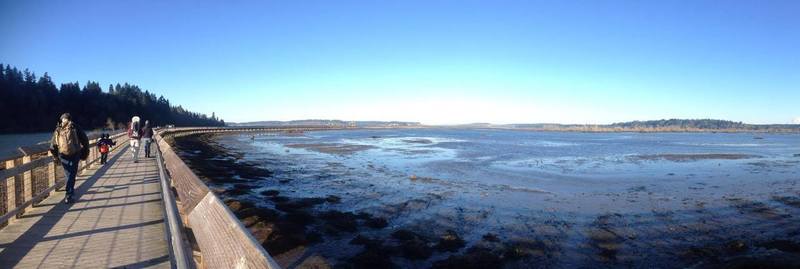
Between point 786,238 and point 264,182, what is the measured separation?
15867mm

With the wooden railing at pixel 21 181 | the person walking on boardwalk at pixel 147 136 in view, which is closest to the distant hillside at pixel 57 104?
the person walking on boardwalk at pixel 147 136

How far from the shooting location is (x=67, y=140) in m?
7.34

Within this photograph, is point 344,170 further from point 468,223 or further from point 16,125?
point 16,125

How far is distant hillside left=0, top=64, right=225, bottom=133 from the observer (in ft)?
205

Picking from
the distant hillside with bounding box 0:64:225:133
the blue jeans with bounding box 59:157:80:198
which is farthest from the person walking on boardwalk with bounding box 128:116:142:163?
the distant hillside with bounding box 0:64:225:133

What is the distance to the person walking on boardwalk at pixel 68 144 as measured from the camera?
7.31 m

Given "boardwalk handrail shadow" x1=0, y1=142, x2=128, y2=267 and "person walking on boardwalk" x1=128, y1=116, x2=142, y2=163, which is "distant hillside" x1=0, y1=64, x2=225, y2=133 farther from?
"boardwalk handrail shadow" x1=0, y1=142, x2=128, y2=267

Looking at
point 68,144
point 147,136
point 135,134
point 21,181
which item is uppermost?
point 68,144

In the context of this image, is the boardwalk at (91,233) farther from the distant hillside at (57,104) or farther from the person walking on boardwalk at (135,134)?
the distant hillside at (57,104)

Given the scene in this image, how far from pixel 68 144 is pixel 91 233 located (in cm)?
238

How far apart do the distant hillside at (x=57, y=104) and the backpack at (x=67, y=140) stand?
70.3 m

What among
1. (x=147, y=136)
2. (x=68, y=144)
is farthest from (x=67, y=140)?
(x=147, y=136)

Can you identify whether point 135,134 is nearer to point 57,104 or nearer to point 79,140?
point 79,140

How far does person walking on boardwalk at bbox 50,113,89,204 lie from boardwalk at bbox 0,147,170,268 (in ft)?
2.55
